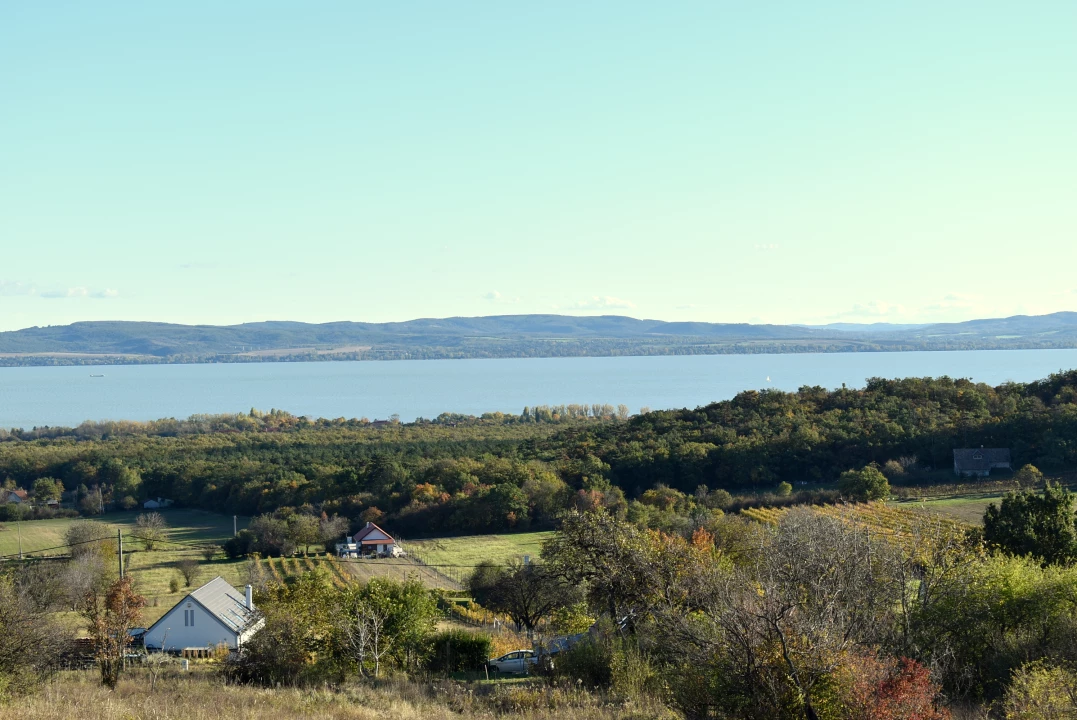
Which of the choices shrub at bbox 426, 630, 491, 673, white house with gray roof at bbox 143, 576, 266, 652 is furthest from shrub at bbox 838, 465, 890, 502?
shrub at bbox 426, 630, 491, 673

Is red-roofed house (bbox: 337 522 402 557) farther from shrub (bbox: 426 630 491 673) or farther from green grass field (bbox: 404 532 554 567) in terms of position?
shrub (bbox: 426 630 491 673)

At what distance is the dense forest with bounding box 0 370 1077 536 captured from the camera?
1726 inches

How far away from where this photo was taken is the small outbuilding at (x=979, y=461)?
1762 inches

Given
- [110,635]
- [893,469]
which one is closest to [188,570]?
[110,635]

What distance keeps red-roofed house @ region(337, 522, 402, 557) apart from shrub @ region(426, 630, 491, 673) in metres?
20.6

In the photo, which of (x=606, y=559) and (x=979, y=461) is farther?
(x=979, y=461)

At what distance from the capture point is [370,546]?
125 ft

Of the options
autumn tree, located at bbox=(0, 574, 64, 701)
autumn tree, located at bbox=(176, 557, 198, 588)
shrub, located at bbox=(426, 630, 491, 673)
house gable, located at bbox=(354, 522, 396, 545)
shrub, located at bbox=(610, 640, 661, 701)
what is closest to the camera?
shrub, located at bbox=(610, 640, 661, 701)

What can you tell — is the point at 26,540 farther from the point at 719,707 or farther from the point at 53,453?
the point at 719,707

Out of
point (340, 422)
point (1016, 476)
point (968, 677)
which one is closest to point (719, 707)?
point (968, 677)

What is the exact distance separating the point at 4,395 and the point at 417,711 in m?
198

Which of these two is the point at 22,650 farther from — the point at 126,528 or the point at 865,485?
the point at 126,528

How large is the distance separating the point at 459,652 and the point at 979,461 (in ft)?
116

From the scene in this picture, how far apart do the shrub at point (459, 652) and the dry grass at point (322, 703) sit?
7.04 feet
